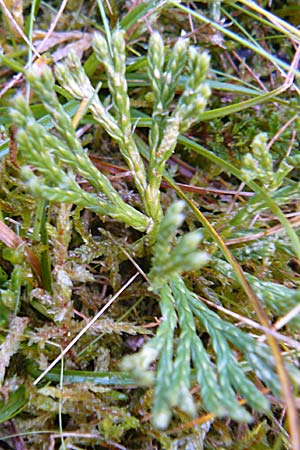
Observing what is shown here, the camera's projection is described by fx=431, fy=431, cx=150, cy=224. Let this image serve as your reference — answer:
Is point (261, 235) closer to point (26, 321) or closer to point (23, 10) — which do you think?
point (26, 321)

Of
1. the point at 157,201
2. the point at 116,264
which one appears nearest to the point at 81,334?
the point at 116,264

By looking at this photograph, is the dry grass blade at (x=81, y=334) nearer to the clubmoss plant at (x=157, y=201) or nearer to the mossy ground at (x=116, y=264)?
the mossy ground at (x=116, y=264)

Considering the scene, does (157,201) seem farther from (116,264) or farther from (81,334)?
(81,334)

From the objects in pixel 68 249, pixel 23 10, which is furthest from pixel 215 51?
pixel 68 249

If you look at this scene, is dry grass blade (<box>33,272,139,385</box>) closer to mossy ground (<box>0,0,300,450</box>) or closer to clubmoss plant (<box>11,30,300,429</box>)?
mossy ground (<box>0,0,300,450</box>)

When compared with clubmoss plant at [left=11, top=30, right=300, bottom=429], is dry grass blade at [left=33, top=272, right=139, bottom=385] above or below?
below

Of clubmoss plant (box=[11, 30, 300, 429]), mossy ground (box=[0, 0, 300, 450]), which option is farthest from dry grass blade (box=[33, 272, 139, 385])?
clubmoss plant (box=[11, 30, 300, 429])

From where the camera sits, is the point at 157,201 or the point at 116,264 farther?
the point at 116,264

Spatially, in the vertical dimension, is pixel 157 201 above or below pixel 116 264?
above
